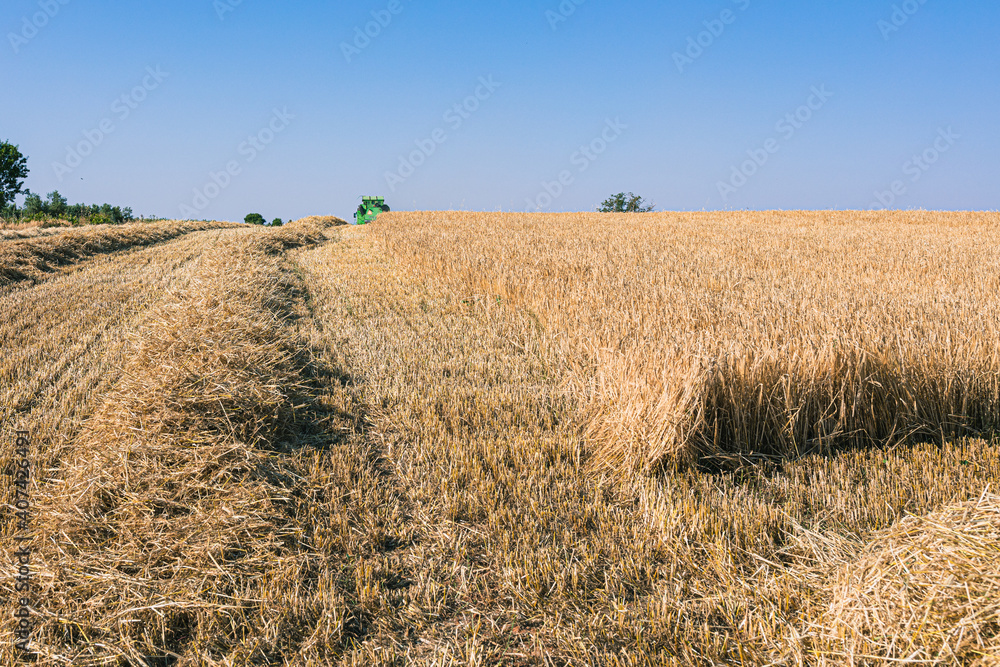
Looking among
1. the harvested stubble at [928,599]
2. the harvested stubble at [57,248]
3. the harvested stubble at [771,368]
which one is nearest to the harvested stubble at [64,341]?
the harvested stubble at [57,248]

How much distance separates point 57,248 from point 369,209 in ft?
81.8

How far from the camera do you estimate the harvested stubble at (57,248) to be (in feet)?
31.1

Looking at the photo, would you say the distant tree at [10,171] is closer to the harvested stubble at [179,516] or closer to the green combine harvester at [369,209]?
the green combine harvester at [369,209]

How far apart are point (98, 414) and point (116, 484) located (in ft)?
3.95

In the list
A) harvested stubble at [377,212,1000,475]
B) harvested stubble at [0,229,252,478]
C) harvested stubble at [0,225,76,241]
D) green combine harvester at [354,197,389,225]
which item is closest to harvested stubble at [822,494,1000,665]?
harvested stubble at [377,212,1000,475]

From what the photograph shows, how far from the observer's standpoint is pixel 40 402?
4.14 metres

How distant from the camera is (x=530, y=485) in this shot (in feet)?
10.00

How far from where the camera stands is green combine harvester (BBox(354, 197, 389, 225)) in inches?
1369

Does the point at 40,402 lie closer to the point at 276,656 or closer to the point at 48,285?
the point at 276,656

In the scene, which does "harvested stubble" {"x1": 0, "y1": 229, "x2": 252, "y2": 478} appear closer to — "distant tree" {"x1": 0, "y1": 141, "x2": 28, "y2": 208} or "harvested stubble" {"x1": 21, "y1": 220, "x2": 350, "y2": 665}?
"harvested stubble" {"x1": 21, "y1": 220, "x2": 350, "y2": 665}

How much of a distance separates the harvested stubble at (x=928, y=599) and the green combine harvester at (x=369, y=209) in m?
34.7

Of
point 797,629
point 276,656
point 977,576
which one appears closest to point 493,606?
point 276,656

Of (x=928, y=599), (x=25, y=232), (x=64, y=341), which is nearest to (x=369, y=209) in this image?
(x=25, y=232)

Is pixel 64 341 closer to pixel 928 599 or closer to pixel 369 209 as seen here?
pixel 928 599
